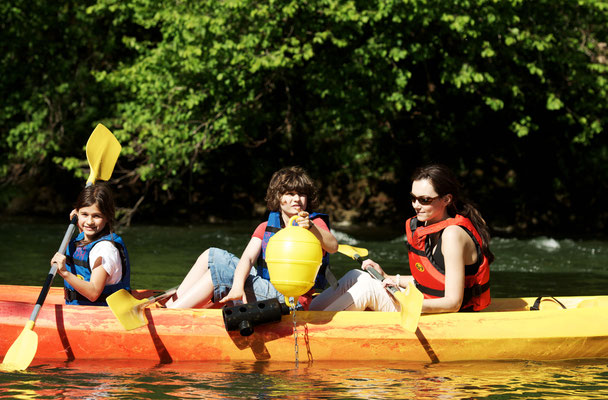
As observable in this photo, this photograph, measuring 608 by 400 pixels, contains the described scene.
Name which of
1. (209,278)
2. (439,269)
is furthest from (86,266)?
(439,269)

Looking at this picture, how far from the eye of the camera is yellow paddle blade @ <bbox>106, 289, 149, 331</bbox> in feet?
13.4

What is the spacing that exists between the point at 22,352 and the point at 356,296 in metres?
1.68

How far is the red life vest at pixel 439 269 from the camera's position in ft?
13.2

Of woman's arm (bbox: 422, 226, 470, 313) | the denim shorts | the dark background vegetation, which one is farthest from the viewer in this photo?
the dark background vegetation

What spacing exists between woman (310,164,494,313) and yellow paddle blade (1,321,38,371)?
159 centimetres

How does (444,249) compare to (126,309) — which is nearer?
(444,249)

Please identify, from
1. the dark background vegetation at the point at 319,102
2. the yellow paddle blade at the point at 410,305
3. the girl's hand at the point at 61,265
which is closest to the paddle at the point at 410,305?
the yellow paddle blade at the point at 410,305

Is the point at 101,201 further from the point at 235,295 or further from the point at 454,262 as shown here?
the point at 454,262

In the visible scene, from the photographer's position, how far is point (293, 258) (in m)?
3.78

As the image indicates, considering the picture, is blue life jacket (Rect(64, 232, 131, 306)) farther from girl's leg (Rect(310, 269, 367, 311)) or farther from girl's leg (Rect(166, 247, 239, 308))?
girl's leg (Rect(310, 269, 367, 311))

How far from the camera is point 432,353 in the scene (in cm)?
422

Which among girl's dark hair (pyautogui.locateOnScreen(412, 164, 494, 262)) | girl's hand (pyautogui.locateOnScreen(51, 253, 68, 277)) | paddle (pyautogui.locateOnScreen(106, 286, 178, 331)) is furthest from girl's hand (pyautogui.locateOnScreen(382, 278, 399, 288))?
girl's hand (pyautogui.locateOnScreen(51, 253, 68, 277))

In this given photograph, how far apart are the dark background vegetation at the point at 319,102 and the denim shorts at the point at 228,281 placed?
526 cm

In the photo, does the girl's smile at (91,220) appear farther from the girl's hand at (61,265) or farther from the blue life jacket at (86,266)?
the girl's hand at (61,265)
